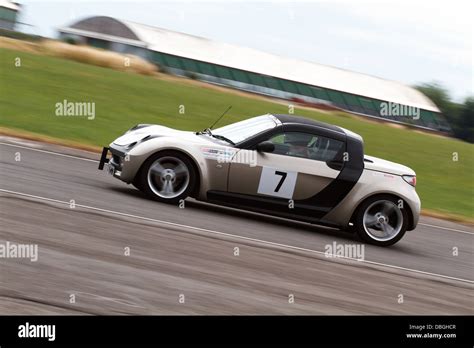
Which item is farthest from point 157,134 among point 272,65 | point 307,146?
point 272,65

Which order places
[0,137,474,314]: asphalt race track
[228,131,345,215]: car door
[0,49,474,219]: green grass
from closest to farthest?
1. [0,137,474,314]: asphalt race track
2. [228,131,345,215]: car door
3. [0,49,474,219]: green grass

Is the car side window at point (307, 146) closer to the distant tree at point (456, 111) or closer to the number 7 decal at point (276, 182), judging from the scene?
the number 7 decal at point (276, 182)

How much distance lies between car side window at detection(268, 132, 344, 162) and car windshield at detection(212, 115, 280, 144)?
10.2 inches

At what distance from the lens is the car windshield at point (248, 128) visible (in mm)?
10977

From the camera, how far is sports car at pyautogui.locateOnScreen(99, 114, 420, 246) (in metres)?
10.6

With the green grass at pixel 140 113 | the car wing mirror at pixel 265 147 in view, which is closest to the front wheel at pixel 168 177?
the car wing mirror at pixel 265 147

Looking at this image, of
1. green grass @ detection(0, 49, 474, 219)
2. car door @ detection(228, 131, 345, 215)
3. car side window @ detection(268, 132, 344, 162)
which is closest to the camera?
car door @ detection(228, 131, 345, 215)

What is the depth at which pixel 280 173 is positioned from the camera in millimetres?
10773

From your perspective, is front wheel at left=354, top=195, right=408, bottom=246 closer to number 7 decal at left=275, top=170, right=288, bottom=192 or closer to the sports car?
the sports car

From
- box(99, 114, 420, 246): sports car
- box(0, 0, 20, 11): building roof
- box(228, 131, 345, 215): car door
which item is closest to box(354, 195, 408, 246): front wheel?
box(99, 114, 420, 246): sports car

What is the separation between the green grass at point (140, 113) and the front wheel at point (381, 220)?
20.1 feet

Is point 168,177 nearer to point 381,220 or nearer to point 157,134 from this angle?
point 157,134
